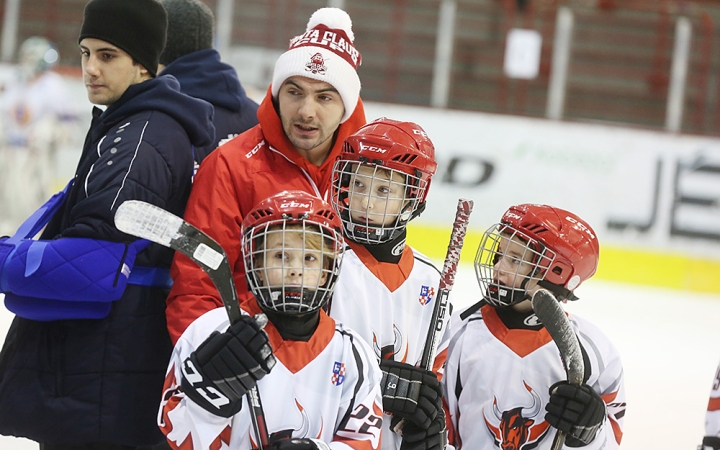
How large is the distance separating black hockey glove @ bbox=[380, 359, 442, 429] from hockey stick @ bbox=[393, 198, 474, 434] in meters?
0.07

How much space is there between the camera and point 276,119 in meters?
A: 1.86

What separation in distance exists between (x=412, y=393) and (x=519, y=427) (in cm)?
29

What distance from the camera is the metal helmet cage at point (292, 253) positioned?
142 centimetres

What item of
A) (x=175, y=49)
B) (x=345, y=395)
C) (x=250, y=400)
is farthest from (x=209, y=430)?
(x=175, y=49)

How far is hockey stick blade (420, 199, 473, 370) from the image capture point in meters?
1.67

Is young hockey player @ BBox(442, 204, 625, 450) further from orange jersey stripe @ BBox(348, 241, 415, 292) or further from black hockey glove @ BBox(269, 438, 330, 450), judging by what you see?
black hockey glove @ BBox(269, 438, 330, 450)

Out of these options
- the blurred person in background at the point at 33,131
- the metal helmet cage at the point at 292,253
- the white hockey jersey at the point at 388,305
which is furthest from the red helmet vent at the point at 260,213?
the blurred person in background at the point at 33,131

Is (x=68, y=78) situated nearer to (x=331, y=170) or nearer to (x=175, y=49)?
(x=175, y=49)

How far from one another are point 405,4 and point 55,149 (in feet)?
12.5

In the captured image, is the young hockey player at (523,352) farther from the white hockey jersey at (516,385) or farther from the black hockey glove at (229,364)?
the black hockey glove at (229,364)

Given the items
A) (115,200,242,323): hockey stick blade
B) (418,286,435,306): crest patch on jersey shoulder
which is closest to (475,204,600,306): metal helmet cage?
(418,286,435,306): crest patch on jersey shoulder

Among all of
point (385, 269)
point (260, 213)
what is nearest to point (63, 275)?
point (260, 213)

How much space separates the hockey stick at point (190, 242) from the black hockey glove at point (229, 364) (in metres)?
0.03

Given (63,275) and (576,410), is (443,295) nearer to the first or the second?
(576,410)
